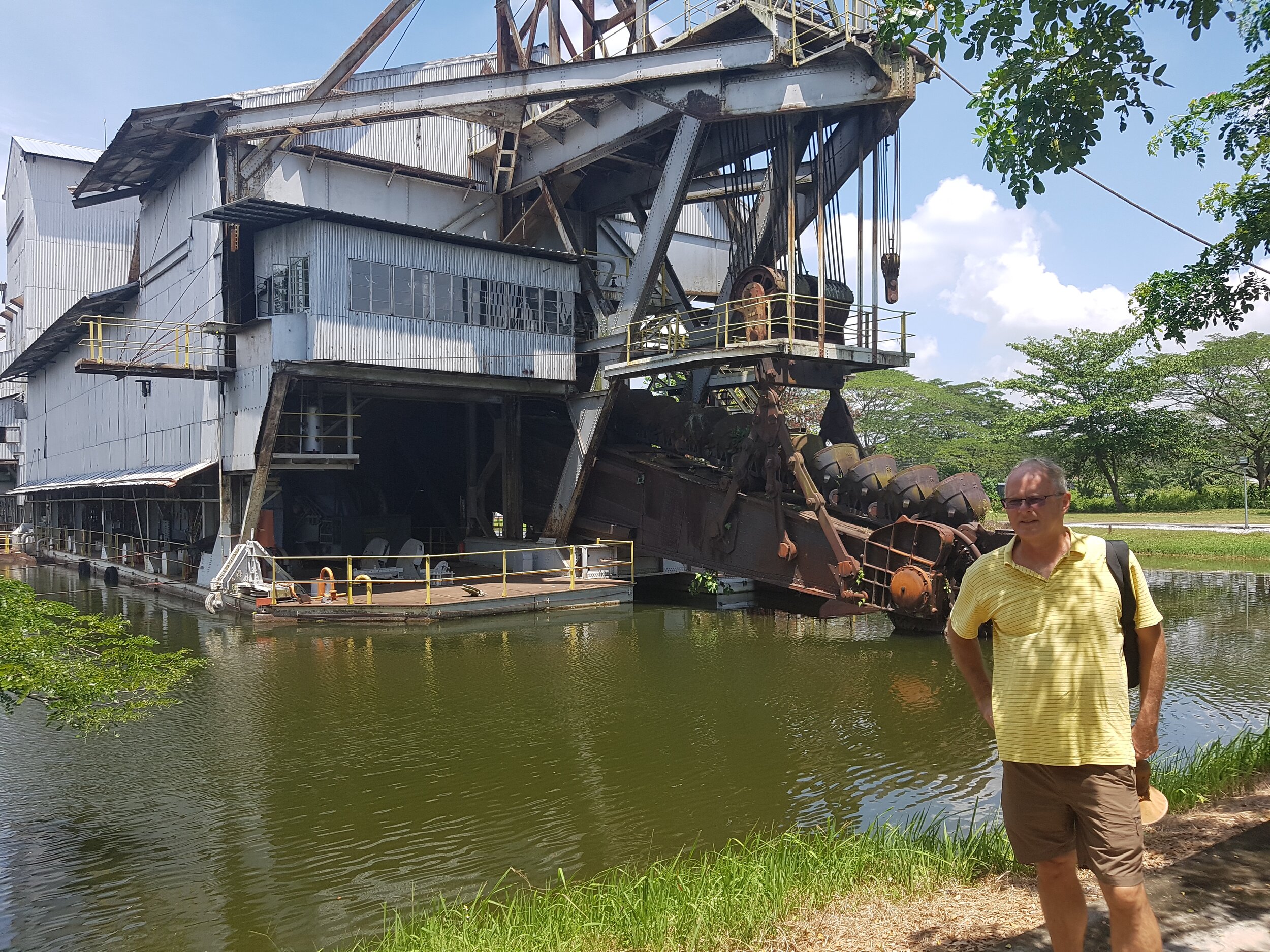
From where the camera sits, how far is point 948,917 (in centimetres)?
393

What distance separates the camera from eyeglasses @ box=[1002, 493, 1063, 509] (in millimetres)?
2938

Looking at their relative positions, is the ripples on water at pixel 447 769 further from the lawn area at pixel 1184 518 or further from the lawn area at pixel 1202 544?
the lawn area at pixel 1184 518

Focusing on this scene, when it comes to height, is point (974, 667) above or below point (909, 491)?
below

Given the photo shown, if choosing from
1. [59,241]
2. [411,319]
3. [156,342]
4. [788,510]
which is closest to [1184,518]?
[788,510]

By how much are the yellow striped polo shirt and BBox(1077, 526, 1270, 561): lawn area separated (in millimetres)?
25863

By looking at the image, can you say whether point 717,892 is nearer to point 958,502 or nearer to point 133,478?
point 958,502

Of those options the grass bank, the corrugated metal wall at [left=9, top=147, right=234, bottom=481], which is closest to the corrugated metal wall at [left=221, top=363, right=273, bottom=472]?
the corrugated metal wall at [left=9, top=147, right=234, bottom=481]

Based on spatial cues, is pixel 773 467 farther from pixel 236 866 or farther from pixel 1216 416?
pixel 1216 416

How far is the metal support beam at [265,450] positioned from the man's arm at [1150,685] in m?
17.0

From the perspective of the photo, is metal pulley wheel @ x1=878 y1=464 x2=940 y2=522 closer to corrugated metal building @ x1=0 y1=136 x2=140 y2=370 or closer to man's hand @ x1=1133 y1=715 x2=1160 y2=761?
man's hand @ x1=1133 y1=715 x2=1160 y2=761

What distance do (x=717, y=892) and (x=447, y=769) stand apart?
4350 mm

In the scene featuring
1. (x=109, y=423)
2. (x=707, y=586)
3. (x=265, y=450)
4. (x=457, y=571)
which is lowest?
(x=707, y=586)

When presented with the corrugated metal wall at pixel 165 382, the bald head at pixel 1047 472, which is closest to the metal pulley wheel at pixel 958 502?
the bald head at pixel 1047 472

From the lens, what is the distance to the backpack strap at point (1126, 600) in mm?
2941
